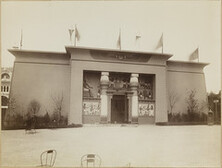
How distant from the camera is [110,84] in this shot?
6215 millimetres

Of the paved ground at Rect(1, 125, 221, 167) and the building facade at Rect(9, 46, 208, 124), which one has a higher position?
the building facade at Rect(9, 46, 208, 124)

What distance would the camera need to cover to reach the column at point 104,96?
19.2 ft

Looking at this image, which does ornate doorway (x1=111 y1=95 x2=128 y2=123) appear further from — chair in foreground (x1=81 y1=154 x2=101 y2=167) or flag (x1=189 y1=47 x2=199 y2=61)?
flag (x1=189 y1=47 x2=199 y2=61)

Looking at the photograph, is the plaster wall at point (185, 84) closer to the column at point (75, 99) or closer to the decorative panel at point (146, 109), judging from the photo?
the decorative panel at point (146, 109)

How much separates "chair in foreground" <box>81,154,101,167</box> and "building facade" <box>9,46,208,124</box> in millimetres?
967

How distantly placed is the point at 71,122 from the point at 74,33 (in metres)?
1.78

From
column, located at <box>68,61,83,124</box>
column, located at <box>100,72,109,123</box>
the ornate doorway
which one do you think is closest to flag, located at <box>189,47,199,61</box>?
the ornate doorway

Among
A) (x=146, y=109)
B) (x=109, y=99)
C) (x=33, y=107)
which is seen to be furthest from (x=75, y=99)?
(x=146, y=109)

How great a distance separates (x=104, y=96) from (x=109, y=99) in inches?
5.0

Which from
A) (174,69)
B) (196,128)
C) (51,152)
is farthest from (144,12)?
(51,152)

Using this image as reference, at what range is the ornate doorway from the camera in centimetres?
594

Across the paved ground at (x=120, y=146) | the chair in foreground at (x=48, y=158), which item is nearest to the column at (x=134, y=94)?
the paved ground at (x=120, y=146)

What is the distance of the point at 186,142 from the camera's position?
210 inches

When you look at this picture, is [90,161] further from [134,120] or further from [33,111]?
[134,120]
